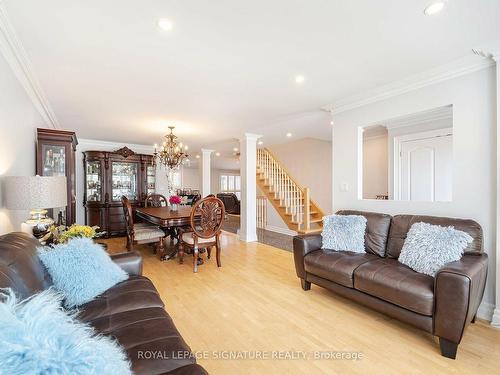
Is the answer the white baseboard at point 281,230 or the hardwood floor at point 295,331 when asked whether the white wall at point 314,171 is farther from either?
the hardwood floor at point 295,331

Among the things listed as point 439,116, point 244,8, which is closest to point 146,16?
point 244,8

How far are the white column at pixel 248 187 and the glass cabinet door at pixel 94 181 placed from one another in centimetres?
334

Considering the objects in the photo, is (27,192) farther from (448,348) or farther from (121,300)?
(448,348)

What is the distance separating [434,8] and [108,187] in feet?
20.4

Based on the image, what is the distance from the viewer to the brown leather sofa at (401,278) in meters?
1.68

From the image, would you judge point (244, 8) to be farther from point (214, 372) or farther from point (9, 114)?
point (214, 372)

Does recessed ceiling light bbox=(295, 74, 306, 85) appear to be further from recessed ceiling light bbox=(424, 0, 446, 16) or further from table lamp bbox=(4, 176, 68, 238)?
table lamp bbox=(4, 176, 68, 238)

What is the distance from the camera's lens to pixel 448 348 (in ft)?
5.64

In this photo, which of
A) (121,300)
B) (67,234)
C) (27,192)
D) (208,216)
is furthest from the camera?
(208,216)

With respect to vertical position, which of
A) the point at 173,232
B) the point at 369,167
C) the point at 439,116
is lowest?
the point at 173,232

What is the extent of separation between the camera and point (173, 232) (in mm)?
4344

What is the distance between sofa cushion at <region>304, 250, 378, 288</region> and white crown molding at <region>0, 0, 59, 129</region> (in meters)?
3.19

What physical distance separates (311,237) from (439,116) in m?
3.14

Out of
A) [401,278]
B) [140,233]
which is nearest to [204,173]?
[140,233]
